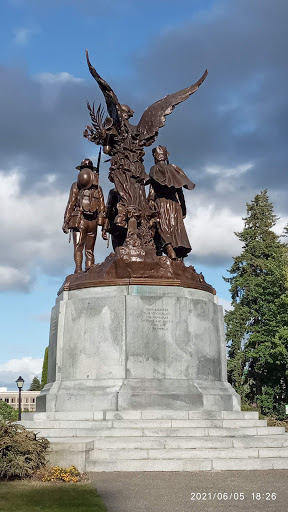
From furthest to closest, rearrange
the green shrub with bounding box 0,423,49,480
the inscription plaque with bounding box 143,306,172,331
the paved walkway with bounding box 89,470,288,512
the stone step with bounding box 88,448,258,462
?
the inscription plaque with bounding box 143,306,172,331 → the stone step with bounding box 88,448,258,462 → the green shrub with bounding box 0,423,49,480 → the paved walkway with bounding box 89,470,288,512

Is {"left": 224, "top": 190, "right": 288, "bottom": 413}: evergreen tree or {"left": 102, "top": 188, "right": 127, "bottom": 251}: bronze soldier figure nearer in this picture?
{"left": 102, "top": 188, "right": 127, "bottom": 251}: bronze soldier figure

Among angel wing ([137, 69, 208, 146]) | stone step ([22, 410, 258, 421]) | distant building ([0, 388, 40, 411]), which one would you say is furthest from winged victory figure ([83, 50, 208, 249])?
distant building ([0, 388, 40, 411])

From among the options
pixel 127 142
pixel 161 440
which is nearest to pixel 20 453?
pixel 161 440

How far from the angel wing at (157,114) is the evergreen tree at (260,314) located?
20648 millimetres

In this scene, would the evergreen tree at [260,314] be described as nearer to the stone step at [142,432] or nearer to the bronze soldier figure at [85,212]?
the bronze soldier figure at [85,212]

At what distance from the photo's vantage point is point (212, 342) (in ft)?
52.9

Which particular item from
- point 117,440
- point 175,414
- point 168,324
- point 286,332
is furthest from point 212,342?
point 286,332

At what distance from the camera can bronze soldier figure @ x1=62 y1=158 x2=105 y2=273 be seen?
17906 mm

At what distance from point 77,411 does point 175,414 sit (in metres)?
2.18

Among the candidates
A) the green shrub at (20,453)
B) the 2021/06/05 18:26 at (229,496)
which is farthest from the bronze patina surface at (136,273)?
the 2021/06/05 18:26 at (229,496)

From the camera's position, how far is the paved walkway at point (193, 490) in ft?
27.1

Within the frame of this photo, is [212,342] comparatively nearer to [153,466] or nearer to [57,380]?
[57,380]

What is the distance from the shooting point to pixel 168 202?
17906 mm

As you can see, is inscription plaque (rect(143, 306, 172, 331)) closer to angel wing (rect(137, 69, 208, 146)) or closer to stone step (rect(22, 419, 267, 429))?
stone step (rect(22, 419, 267, 429))
